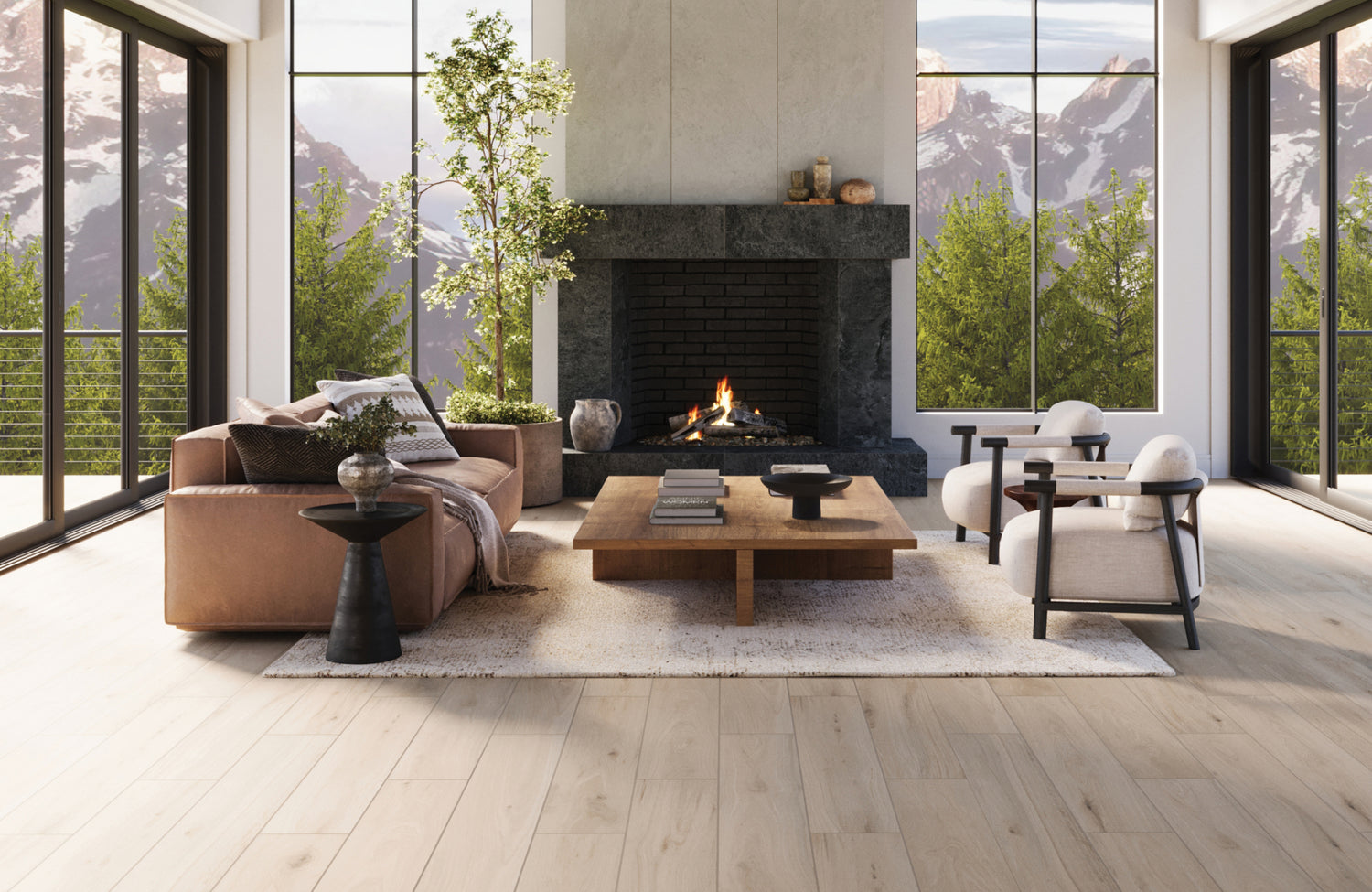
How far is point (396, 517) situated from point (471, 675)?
0.55 m

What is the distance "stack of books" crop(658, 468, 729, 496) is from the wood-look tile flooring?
4.78 ft

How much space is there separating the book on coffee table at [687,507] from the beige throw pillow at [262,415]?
1.39 m

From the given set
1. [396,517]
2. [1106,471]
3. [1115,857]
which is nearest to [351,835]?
[396,517]

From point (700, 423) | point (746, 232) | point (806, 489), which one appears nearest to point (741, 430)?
point (700, 423)

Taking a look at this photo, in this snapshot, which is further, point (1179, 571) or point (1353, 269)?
point (1353, 269)

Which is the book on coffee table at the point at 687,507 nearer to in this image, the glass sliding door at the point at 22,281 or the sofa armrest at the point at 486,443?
the sofa armrest at the point at 486,443

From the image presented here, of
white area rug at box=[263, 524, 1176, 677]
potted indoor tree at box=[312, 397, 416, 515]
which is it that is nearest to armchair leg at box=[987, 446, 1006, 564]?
white area rug at box=[263, 524, 1176, 677]

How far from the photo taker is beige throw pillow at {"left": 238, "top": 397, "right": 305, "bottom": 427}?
4.59 metres

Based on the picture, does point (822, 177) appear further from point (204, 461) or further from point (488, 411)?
point (204, 461)

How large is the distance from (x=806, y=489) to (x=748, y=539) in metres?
0.44

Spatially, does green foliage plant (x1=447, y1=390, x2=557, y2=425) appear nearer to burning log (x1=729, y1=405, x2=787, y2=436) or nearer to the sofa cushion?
the sofa cushion

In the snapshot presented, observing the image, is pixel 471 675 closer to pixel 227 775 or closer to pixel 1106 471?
pixel 227 775

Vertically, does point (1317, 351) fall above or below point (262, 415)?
above

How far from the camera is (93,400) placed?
697 centimetres
